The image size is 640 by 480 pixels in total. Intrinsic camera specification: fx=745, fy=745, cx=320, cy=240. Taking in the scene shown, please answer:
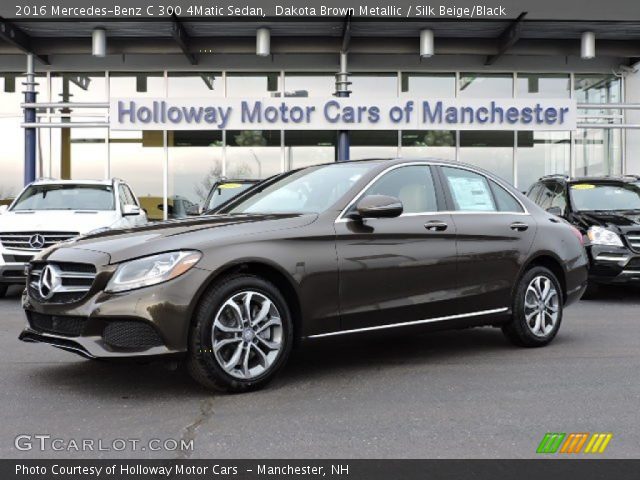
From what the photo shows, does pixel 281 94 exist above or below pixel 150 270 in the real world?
above

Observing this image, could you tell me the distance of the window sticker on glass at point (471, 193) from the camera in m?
5.91

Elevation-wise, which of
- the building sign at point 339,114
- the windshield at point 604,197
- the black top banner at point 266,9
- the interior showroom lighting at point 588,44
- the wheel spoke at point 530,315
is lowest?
the wheel spoke at point 530,315

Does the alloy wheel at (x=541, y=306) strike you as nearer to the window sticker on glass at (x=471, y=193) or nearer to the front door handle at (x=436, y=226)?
the window sticker on glass at (x=471, y=193)

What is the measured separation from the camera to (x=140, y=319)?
4293mm

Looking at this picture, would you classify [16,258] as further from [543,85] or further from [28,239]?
[543,85]

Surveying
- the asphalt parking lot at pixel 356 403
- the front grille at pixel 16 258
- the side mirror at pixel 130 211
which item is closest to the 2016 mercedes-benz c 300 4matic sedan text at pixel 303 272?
the asphalt parking lot at pixel 356 403

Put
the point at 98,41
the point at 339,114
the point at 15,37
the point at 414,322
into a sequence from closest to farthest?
the point at 414,322 < the point at 98,41 < the point at 15,37 < the point at 339,114

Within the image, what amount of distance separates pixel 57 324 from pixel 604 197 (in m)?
8.28

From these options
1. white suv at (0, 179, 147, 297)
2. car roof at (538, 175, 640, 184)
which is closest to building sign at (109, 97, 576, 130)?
white suv at (0, 179, 147, 297)

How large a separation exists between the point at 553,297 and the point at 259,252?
2987 mm

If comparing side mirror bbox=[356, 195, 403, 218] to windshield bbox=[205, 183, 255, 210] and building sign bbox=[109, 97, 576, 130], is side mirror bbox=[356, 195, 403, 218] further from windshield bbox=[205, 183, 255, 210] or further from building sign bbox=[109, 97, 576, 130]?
building sign bbox=[109, 97, 576, 130]

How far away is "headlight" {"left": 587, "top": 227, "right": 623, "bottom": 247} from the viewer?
9359 mm

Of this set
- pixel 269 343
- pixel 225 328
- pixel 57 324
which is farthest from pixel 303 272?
pixel 57 324

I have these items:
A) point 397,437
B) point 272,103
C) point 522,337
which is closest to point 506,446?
point 397,437
